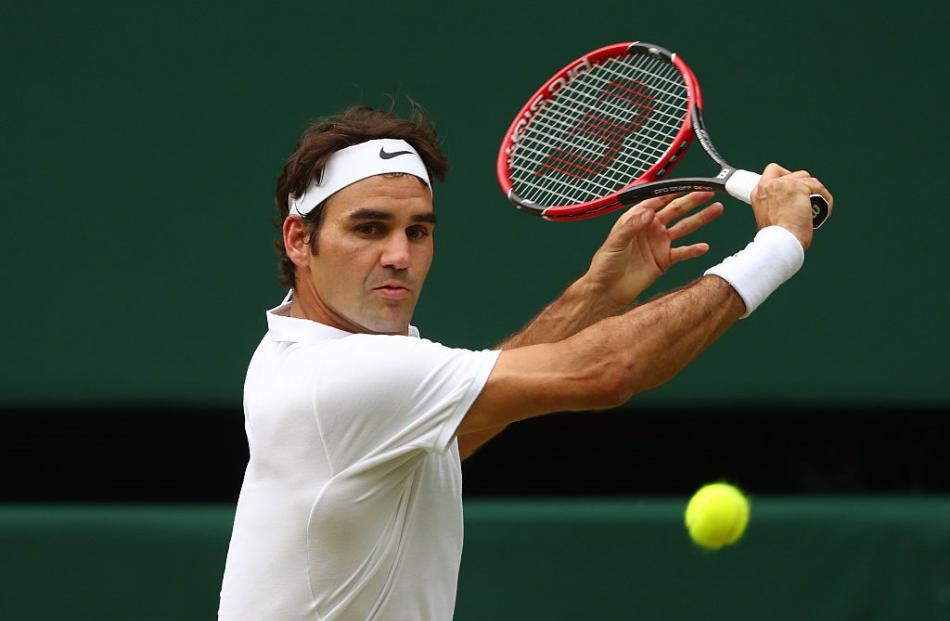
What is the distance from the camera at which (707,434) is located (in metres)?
4.43

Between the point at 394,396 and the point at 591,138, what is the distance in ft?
3.86

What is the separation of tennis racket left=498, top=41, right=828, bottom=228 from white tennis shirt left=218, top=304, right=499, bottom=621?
573mm

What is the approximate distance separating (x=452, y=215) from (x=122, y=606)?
1410mm

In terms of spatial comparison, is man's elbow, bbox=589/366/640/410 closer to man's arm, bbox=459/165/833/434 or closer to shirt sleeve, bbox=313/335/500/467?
man's arm, bbox=459/165/833/434

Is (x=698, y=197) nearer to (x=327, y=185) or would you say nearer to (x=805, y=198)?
(x=805, y=198)

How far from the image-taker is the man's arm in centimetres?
236

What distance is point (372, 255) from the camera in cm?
260

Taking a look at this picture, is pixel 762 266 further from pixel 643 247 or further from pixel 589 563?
pixel 589 563

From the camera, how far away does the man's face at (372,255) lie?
2602mm

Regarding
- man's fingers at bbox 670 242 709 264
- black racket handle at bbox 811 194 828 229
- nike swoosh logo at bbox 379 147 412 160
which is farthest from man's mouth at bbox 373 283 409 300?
black racket handle at bbox 811 194 828 229

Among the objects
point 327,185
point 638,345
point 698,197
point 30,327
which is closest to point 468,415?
point 638,345

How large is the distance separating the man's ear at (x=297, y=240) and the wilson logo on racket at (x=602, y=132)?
626 mm

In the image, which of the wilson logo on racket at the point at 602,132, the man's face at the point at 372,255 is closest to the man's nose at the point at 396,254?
the man's face at the point at 372,255

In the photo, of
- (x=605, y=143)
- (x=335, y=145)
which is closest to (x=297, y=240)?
(x=335, y=145)
